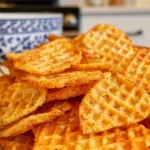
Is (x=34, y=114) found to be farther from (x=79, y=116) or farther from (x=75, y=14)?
(x=75, y=14)

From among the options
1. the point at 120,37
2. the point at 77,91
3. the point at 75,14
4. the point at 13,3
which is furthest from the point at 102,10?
the point at 77,91

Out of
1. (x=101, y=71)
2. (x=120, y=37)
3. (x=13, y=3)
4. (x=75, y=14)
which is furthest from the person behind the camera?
(x=13, y=3)

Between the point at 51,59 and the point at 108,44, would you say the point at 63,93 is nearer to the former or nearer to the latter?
the point at 51,59

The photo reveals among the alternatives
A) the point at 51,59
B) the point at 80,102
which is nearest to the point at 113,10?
the point at 51,59

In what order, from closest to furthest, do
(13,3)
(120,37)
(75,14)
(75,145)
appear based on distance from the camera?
(75,145) < (120,37) < (75,14) < (13,3)

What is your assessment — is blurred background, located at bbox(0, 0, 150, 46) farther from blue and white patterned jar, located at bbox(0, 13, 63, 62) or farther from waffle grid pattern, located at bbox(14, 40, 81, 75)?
waffle grid pattern, located at bbox(14, 40, 81, 75)

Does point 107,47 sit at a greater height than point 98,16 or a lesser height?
greater

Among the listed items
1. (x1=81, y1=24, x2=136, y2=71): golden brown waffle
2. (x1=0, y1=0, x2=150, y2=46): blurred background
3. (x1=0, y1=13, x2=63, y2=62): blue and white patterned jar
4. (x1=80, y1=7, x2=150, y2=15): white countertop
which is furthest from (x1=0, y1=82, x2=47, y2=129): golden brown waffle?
(x1=80, y1=7, x2=150, y2=15): white countertop

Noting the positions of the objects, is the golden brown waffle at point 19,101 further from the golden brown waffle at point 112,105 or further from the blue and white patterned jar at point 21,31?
the blue and white patterned jar at point 21,31
